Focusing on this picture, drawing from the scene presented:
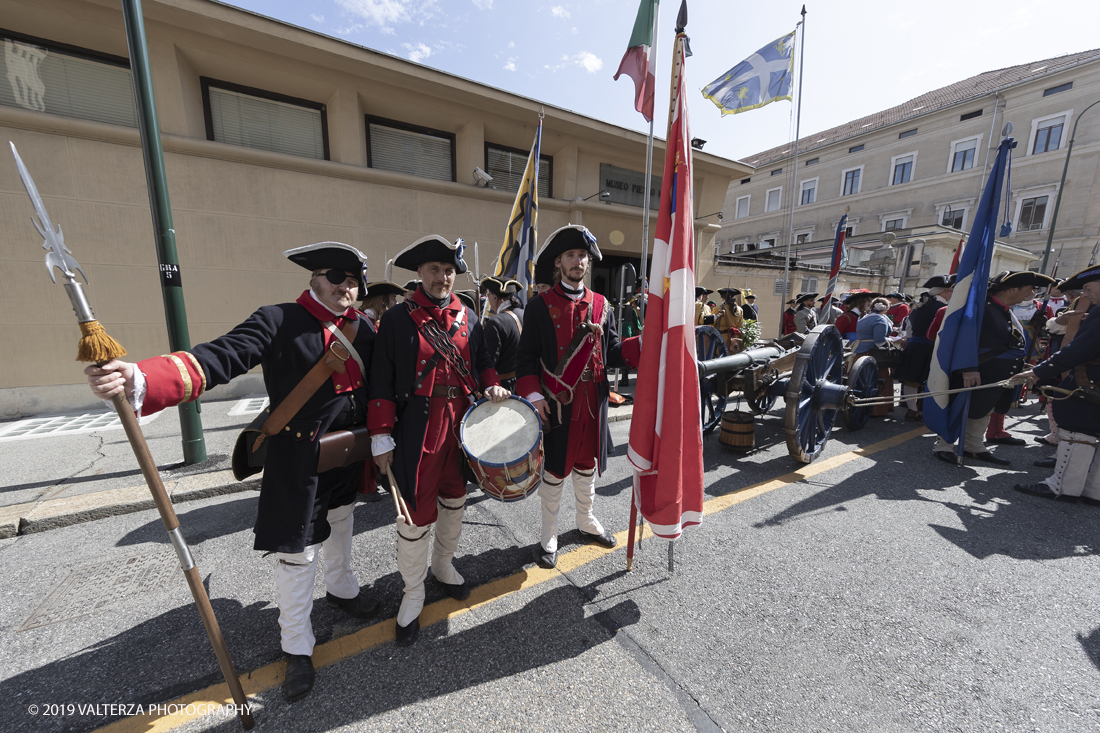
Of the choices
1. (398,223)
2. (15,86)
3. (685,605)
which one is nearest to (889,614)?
(685,605)

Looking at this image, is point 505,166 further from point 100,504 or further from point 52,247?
point 52,247

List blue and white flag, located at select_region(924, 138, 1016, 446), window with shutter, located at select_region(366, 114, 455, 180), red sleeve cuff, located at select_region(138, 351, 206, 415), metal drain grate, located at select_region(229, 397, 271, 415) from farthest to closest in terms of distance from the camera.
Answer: window with shutter, located at select_region(366, 114, 455, 180) < metal drain grate, located at select_region(229, 397, 271, 415) < blue and white flag, located at select_region(924, 138, 1016, 446) < red sleeve cuff, located at select_region(138, 351, 206, 415)

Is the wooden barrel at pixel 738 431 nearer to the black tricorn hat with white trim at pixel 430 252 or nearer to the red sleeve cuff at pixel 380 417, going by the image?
the black tricorn hat with white trim at pixel 430 252

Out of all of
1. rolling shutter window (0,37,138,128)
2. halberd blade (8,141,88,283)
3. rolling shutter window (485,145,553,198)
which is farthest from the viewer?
rolling shutter window (485,145,553,198)

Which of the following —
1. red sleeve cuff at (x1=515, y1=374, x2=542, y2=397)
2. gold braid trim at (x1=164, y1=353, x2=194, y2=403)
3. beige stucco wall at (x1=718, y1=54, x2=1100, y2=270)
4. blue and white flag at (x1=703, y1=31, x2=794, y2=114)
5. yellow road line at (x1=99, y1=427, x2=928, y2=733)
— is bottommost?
yellow road line at (x1=99, y1=427, x2=928, y2=733)

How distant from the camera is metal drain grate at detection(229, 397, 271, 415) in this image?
623cm

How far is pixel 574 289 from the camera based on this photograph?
2.77 metres

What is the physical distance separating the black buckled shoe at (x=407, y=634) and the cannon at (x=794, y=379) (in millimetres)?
Result: 3213

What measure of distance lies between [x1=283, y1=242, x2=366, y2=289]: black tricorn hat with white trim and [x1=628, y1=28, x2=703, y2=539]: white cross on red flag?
1572 millimetres

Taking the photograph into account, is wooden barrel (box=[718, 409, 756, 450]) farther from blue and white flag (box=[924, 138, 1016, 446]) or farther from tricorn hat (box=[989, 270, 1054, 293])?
tricorn hat (box=[989, 270, 1054, 293])

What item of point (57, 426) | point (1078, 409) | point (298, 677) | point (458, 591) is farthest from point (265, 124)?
point (1078, 409)

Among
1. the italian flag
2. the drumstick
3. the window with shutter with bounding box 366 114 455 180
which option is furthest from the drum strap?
the window with shutter with bounding box 366 114 455 180

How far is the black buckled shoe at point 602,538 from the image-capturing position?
3.02 meters

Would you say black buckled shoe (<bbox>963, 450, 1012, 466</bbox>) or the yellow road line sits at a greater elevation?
the yellow road line
